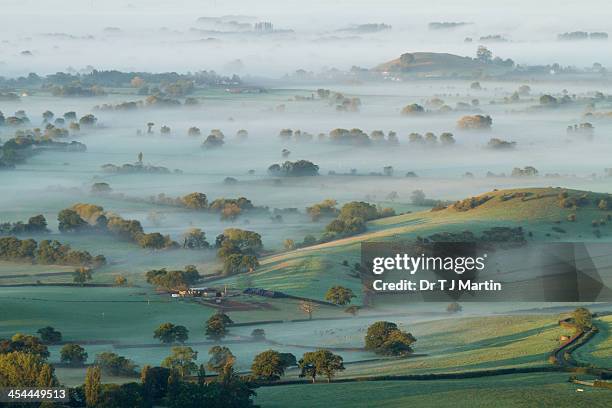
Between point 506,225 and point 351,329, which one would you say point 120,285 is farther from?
point 506,225

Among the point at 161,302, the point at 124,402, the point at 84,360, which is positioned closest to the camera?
the point at 124,402

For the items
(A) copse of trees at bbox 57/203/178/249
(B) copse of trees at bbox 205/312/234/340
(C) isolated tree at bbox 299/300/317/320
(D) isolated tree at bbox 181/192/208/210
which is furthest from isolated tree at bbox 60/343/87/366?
(D) isolated tree at bbox 181/192/208/210

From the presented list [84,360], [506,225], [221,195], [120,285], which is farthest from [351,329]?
[221,195]

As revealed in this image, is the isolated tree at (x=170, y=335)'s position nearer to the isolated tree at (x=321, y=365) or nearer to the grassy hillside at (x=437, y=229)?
the isolated tree at (x=321, y=365)

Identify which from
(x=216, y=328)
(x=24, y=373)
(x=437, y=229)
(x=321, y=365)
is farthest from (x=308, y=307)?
(x=24, y=373)

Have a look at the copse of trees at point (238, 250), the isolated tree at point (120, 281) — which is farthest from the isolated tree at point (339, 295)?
the isolated tree at point (120, 281)

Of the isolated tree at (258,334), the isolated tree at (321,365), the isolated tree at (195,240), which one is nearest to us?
the isolated tree at (321,365)
